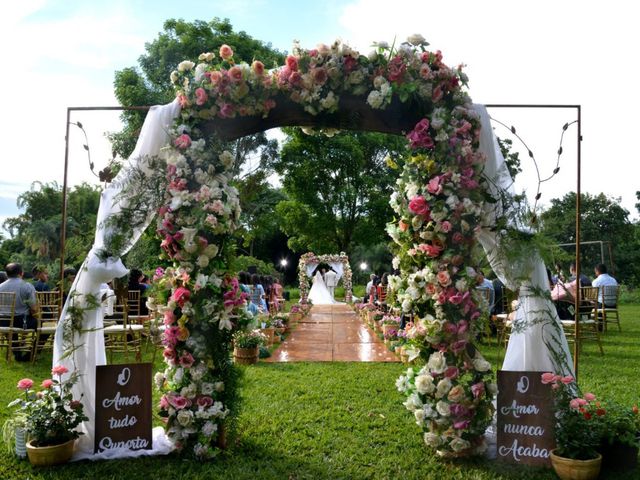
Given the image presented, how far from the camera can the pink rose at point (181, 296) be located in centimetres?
424

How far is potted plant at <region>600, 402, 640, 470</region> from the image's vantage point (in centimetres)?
391

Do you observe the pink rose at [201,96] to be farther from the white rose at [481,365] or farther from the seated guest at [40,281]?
the seated guest at [40,281]

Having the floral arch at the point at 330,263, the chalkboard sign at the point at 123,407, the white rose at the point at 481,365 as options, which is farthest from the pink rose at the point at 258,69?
the floral arch at the point at 330,263

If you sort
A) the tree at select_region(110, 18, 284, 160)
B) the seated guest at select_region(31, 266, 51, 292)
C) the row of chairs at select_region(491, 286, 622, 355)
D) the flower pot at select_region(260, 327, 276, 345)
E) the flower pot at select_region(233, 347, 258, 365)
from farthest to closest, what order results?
1. the tree at select_region(110, 18, 284, 160)
2. the seated guest at select_region(31, 266, 51, 292)
3. the flower pot at select_region(260, 327, 276, 345)
4. the row of chairs at select_region(491, 286, 622, 355)
5. the flower pot at select_region(233, 347, 258, 365)

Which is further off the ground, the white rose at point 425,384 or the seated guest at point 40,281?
the seated guest at point 40,281

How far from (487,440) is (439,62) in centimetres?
326

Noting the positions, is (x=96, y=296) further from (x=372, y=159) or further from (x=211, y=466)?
(x=372, y=159)

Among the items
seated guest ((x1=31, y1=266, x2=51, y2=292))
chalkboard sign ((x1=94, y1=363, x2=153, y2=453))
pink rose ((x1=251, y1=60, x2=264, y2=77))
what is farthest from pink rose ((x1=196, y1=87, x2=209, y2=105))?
seated guest ((x1=31, y1=266, x2=51, y2=292))

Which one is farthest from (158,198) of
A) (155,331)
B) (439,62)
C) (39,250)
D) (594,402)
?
(39,250)

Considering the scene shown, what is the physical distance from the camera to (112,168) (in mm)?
4738

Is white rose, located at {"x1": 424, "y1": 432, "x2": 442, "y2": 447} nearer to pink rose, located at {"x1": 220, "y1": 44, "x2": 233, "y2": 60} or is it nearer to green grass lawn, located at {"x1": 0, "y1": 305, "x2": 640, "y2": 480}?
green grass lawn, located at {"x1": 0, "y1": 305, "x2": 640, "y2": 480}

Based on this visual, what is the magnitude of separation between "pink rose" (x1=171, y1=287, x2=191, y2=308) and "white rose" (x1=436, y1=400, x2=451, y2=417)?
219 cm

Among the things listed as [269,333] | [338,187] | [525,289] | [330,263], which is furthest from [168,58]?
[525,289]

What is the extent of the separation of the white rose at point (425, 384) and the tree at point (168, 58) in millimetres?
17554
